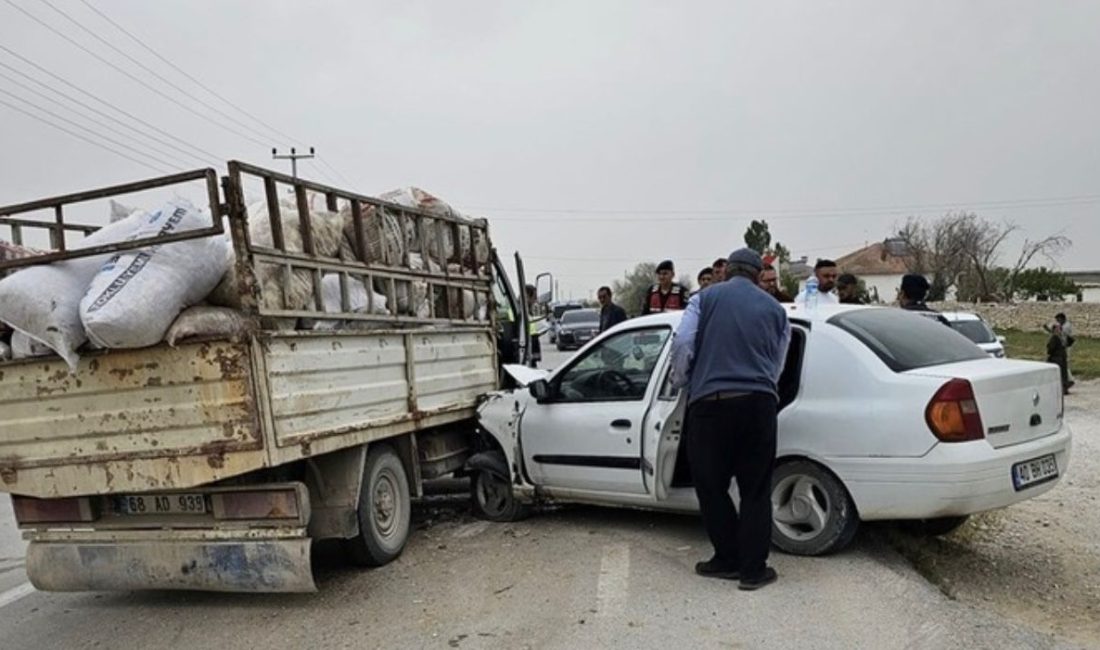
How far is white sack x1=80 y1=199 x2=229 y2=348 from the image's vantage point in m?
3.96

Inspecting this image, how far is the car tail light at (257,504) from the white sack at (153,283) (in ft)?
3.03

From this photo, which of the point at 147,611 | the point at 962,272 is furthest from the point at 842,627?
the point at 962,272

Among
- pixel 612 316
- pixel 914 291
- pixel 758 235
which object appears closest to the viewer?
pixel 914 291

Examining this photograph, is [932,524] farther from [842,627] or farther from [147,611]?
[147,611]

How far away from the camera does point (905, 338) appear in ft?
15.8

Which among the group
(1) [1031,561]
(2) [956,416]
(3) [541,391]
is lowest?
(1) [1031,561]

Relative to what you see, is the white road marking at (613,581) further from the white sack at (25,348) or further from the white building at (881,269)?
the white building at (881,269)

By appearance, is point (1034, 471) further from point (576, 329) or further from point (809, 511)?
point (576, 329)

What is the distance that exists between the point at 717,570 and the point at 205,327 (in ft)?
9.43

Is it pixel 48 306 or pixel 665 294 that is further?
pixel 665 294

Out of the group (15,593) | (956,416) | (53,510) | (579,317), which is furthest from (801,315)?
(579,317)

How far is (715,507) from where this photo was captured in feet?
14.8

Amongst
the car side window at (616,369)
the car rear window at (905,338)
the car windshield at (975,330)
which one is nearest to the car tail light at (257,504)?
the car side window at (616,369)

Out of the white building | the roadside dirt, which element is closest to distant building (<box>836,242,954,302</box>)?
the white building
